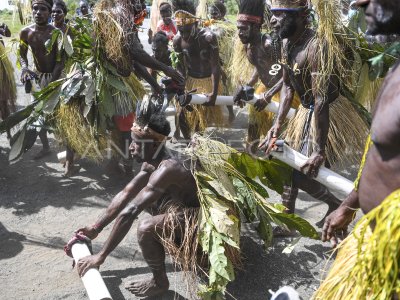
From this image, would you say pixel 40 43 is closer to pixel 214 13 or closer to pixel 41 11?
pixel 41 11

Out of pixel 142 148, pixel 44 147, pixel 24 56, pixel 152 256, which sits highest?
pixel 24 56

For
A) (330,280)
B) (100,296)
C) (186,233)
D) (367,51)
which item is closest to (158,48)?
(367,51)

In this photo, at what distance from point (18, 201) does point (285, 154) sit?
246cm

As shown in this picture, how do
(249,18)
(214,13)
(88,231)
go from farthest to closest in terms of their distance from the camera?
(214,13) < (249,18) < (88,231)

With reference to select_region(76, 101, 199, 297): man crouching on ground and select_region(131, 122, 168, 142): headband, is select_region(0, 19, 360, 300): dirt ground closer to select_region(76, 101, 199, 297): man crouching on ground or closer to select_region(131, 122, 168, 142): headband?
select_region(76, 101, 199, 297): man crouching on ground

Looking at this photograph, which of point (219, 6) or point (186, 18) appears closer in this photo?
point (186, 18)

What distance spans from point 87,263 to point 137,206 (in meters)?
0.42

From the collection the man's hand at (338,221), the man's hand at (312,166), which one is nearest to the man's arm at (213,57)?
the man's hand at (312,166)

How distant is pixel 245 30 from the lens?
429cm

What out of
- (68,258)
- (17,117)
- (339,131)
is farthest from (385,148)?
(17,117)

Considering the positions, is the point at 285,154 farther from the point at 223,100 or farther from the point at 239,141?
the point at 239,141

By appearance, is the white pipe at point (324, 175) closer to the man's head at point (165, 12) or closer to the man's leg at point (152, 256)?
the man's leg at point (152, 256)

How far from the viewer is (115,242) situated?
264 centimetres

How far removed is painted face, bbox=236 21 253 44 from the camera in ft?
14.0
